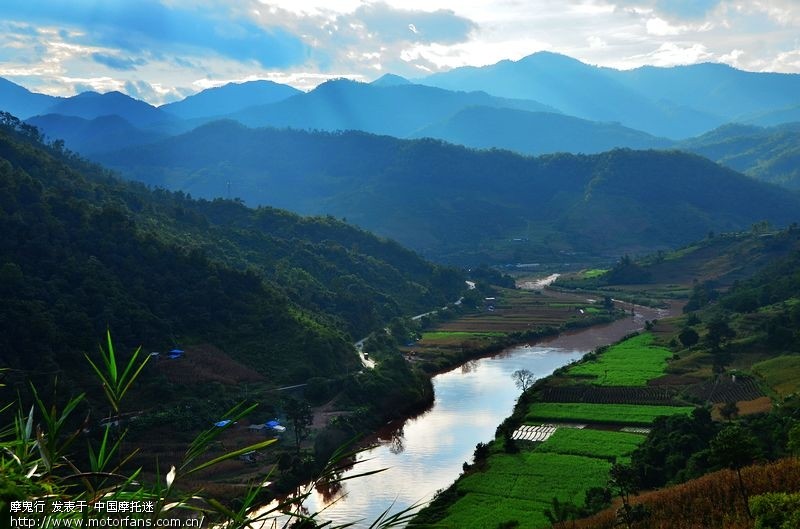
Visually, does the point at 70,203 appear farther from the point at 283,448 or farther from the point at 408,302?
the point at 408,302

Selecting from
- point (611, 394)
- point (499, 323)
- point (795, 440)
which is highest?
point (499, 323)

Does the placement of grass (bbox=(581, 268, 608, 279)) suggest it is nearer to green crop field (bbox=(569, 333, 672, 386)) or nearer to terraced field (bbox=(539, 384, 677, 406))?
green crop field (bbox=(569, 333, 672, 386))

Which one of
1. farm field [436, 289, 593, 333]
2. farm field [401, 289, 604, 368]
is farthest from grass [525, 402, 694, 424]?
farm field [436, 289, 593, 333]

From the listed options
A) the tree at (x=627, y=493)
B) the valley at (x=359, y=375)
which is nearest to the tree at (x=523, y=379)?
the valley at (x=359, y=375)

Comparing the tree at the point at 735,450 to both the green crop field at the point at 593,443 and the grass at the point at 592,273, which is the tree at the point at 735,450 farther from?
the grass at the point at 592,273

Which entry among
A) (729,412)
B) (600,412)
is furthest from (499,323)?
(729,412)

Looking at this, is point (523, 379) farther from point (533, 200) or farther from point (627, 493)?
point (533, 200)

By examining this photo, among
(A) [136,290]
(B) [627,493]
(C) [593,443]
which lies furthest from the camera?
(A) [136,290]
